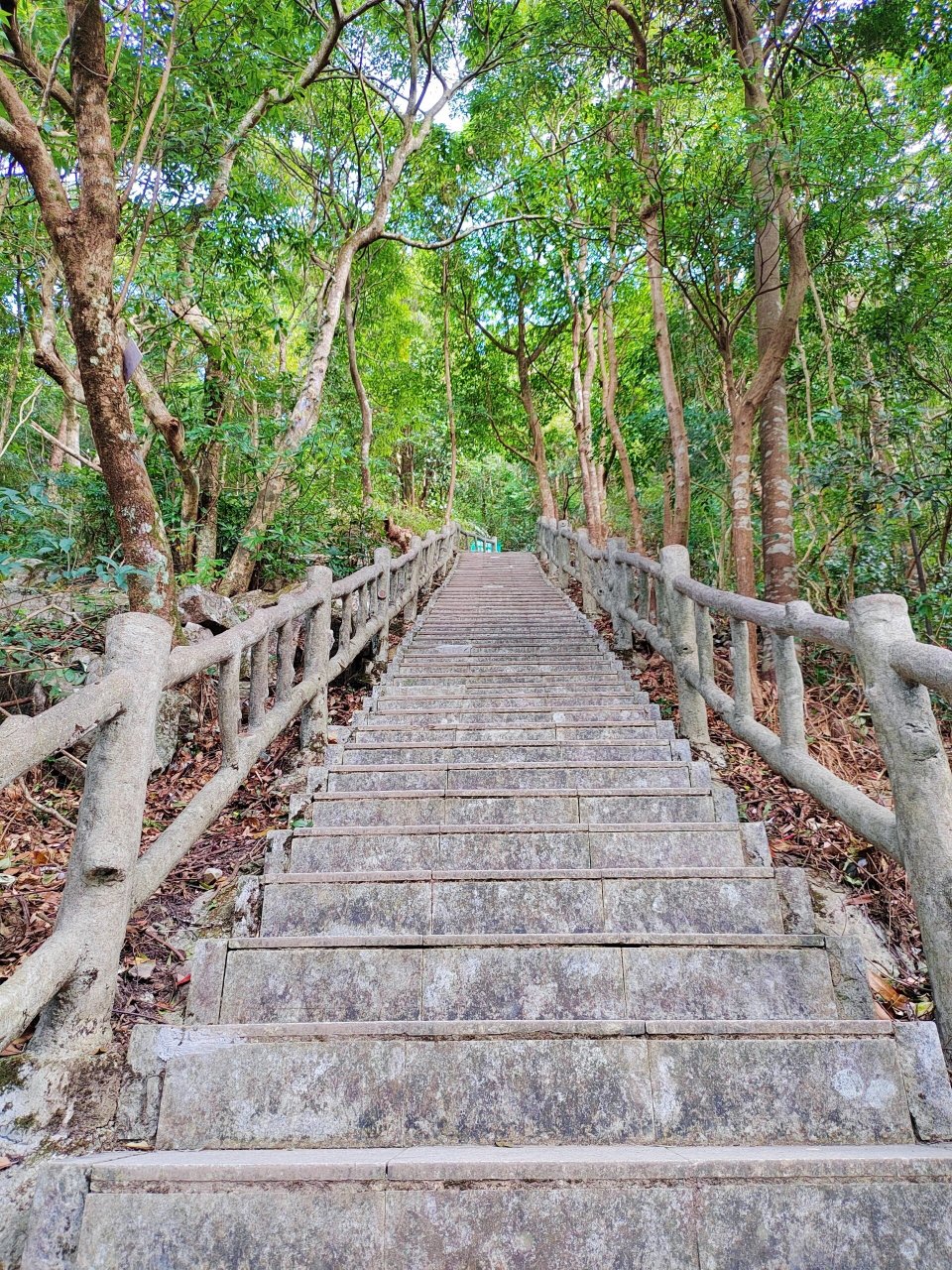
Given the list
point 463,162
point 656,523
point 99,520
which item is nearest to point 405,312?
point 463,162

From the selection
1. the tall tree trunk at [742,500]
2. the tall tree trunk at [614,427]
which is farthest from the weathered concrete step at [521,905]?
the tall tree trunk at [614,427]

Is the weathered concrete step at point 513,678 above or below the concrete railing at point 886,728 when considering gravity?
below

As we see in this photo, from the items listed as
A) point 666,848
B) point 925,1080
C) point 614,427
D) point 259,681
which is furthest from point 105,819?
point 614,427

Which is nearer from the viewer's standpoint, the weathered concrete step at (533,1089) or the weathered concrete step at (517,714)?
the weathered concrete step at (533,1089)

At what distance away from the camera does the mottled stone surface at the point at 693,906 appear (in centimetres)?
249

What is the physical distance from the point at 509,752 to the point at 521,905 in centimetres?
138

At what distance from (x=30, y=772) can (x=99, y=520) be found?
3990 mm

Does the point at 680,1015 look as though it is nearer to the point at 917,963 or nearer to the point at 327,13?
the point at 917,963

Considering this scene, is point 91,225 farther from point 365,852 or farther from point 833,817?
point 833,817

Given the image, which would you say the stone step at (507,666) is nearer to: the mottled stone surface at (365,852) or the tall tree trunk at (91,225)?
the tall tree trunk at (91,225)

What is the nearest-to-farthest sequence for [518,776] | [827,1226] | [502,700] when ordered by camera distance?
[827,1226] < [518,776] < [502,700]

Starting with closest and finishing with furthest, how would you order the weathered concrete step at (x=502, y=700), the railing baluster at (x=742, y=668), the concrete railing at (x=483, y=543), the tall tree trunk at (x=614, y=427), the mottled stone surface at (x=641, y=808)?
the mottled stone surface at (x=641, y=808)
the railing baluster at (x=742, y=668)
the weathered concrete step at (x=502, y=700)
the tall tree trunk at (x=614, y=427)
the concrete railing at (x=483, y=543)

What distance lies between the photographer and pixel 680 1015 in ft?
7.04

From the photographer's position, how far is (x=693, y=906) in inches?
99.9
